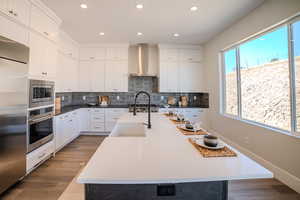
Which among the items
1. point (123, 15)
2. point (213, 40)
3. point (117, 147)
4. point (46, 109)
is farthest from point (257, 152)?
point (46, 109)

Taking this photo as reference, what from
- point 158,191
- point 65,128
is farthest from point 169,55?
point 158,191

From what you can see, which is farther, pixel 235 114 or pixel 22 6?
pixel 235 114

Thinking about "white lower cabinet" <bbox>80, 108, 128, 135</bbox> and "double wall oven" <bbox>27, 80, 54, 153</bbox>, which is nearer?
"double wall oven" <bbox>27, 80, 54, 153</bbox>

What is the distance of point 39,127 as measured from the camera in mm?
2344

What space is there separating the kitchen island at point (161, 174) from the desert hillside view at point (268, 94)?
1864mm

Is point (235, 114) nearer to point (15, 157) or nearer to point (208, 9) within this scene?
point (208, 9)

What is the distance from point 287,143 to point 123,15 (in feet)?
11.2

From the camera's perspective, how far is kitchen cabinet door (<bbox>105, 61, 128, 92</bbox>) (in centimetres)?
458

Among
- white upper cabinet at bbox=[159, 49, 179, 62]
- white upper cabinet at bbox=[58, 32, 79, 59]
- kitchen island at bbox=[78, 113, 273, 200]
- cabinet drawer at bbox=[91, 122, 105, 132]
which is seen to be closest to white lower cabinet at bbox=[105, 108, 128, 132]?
cabinet drawer at bbox=[91, 122, 105, 132]

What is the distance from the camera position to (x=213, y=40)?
408cm

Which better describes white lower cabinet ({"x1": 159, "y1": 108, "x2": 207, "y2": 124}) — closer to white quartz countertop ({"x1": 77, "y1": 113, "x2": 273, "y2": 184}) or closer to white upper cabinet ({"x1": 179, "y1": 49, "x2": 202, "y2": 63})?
white upper cabinet ({"x1": 179, "y1": 49, "x2": 202, "y2": 63})

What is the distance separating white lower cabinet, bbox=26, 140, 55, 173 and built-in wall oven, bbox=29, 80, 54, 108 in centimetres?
73

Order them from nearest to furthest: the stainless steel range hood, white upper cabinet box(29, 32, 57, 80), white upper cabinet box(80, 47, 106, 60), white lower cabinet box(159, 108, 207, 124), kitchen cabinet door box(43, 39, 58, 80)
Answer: white upper cabinet box(29, 32, 57, 80), kitchen cabinet door box(43, 39, 58, 80), white lower cabinet box(159, 108, 207, 124), white upper cabinet box(80, 47, 106, 60), the stainless steel range hood

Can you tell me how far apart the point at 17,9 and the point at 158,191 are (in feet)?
8.99
